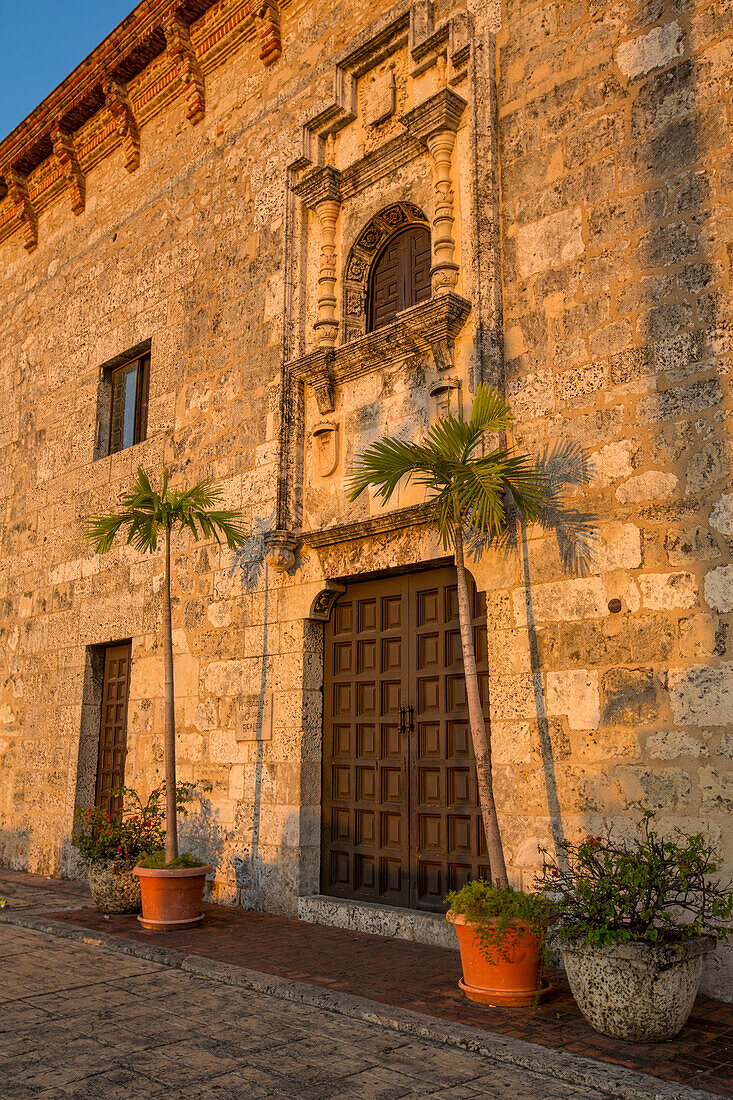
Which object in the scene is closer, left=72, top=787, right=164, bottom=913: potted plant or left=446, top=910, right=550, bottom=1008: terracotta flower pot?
left=446, top=910, right=550, bottom=1008: terracotta flower pot

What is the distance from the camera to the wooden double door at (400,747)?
5527 mm

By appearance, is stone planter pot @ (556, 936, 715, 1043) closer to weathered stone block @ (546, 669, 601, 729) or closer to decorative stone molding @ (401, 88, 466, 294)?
weathered stone block @ (546, 669, 601, 729)

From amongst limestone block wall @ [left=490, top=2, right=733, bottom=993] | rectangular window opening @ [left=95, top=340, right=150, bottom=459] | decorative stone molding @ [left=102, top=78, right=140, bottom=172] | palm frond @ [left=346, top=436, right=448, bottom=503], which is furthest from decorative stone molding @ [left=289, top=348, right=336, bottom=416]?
decorative stone molding @ [left=102, top=78, right=140, bottom=172]

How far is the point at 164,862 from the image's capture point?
20.0 ft

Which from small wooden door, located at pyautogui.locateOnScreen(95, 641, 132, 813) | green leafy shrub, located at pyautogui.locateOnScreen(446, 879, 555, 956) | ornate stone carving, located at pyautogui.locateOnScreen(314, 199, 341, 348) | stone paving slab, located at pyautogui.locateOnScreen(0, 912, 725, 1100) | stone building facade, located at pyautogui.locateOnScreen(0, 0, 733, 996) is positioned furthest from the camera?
small wooden door, located at pyautogui.locateOnScreen(95, 641, 132, 813)

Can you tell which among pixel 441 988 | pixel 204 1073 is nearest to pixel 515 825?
pixel 441 988

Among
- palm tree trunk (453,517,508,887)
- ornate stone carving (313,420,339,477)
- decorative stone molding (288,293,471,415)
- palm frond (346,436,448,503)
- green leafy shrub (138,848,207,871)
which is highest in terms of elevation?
decorative stone molding (288,293,471,415)

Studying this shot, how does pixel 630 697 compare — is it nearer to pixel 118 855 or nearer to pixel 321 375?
pixel 321 375

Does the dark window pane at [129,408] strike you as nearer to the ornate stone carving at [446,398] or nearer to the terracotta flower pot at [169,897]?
the ornate stone carving at [446,398]

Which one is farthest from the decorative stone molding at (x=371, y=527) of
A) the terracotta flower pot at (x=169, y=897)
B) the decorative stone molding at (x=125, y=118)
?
the decorative stone molding at (x=125, y=118)

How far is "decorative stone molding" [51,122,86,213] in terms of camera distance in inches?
412

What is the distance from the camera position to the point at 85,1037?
11.9 feet

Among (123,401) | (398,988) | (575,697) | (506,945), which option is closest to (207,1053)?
(398,988)

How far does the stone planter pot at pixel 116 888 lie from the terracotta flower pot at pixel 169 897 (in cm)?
56
